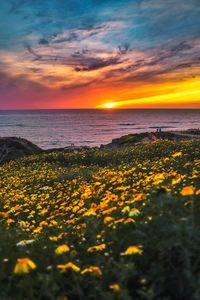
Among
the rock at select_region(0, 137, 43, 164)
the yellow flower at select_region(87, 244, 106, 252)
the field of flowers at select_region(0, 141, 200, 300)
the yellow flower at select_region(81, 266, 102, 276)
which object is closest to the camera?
the field of flowers at select_region(0, 141, 200, 300)

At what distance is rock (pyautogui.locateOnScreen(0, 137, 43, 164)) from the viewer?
3048 cm

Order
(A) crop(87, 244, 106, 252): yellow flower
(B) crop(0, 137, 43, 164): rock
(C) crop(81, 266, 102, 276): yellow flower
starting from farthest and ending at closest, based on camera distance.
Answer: (B) crop(0, 137, 43, 164): rock
(A) crop(87, 244, 106, 252): yellow flower
(C) crop(81, 266, 102, 276): yellow flower

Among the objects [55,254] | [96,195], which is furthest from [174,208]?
[96,195]

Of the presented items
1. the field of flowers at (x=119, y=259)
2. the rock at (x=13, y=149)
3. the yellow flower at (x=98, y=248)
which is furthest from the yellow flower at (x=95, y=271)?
the rock at (x=13, y=149)

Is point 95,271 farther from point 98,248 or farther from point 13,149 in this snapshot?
point 13,149

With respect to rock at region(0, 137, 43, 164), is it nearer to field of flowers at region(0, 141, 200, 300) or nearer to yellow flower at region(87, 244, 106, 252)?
field of flowers at region(0, 141, 200, 300)

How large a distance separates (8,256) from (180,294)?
6.65 feet

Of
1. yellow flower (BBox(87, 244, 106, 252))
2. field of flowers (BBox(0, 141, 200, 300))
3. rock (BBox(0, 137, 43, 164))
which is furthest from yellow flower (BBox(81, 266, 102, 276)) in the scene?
rock (BBox(0, 137, 43, 164))

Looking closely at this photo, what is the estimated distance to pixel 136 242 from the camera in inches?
163

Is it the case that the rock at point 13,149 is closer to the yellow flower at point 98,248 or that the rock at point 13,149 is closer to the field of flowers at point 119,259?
the field of flowers at point 119,259

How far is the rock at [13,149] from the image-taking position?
30484 millimetres

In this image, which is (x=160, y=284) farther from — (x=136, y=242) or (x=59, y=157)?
(x=59, y=157)

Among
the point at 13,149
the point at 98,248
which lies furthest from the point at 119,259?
the point at 13,149

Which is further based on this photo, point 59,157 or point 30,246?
point 59,157
